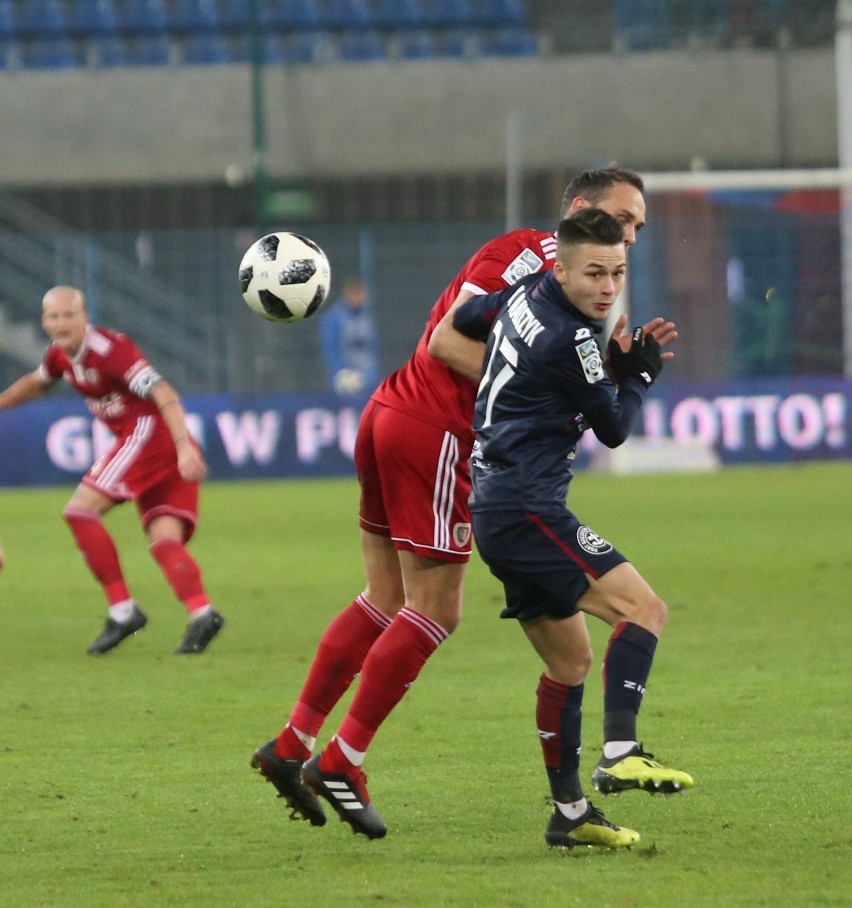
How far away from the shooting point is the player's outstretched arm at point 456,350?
16.3 ft

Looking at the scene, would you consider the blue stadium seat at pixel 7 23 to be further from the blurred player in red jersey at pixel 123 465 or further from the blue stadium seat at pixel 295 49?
the blurred player in red jersey at pixel 123 465

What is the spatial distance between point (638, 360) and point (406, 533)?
2.75 ft

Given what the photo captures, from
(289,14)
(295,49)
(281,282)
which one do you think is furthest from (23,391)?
(289,14)

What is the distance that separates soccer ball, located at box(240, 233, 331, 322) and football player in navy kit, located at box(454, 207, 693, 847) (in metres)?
1.45

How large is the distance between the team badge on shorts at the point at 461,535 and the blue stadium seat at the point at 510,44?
71.4 feet

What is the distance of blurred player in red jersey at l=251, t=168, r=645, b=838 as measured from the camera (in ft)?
16.3

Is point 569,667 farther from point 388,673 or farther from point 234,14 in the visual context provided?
point 234,14

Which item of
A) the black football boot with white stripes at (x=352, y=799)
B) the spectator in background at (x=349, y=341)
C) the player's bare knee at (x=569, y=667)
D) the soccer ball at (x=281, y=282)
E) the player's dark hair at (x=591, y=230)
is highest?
the player's dark hair at (x=591, y=230)

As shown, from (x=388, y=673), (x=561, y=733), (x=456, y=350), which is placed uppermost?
(x=456, y=350)

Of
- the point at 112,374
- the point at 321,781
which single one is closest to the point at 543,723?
the point at 321,781

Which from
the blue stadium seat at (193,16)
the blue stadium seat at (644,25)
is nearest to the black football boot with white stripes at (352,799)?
the blue stadium seat at (644,25)

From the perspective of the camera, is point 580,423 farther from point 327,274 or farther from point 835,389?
point 835,389

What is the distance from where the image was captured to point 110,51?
2658 cm

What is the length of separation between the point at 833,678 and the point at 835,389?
1348 centimetres
